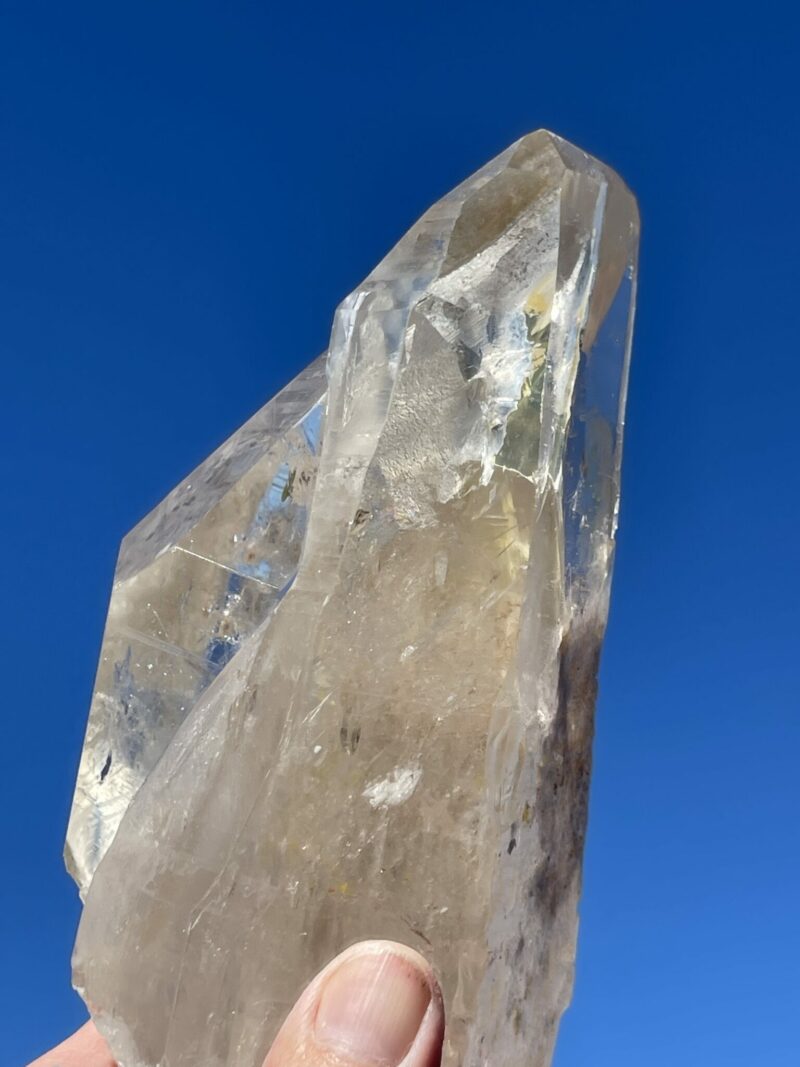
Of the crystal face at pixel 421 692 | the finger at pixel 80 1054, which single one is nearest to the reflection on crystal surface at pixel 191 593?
the crystal face at pixel 421 692

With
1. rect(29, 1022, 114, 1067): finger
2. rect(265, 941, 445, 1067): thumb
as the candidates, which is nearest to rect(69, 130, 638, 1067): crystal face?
rect(265, 941, 445, 1067): thumb

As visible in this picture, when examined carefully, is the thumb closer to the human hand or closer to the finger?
the human hand

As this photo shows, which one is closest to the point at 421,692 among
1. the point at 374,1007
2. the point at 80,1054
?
the point at 374,1007

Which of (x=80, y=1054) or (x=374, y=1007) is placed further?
(x=80, y=1054)

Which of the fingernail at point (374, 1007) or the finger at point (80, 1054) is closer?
the fingernail at point (374, 1007)

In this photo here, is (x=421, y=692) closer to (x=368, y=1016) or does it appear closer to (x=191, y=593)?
(x=368, y=1016)

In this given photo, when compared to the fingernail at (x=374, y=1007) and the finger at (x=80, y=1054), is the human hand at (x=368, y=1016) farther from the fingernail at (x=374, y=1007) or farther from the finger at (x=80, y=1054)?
the finger at (x=80, y=1054)

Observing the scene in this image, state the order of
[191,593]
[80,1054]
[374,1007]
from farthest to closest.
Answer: [80,1054], [191,593], [374,1007]

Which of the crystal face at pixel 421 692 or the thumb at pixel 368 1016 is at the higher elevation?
the crystal face at pixel 421 692

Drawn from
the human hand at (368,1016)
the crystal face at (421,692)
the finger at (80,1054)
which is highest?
the crystal face at (421,692)
